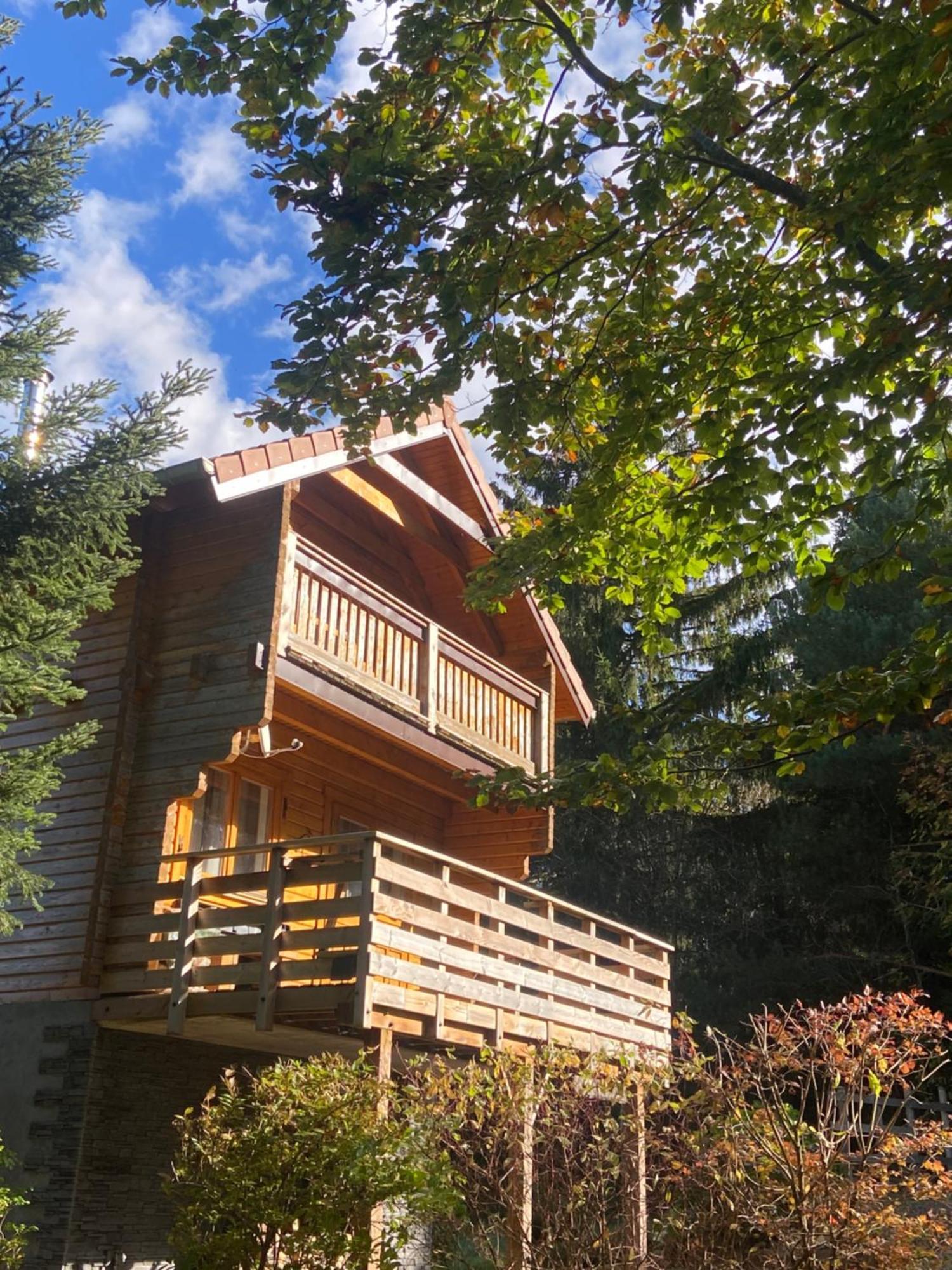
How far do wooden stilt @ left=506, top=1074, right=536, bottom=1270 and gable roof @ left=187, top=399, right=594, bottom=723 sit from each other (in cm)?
A: 429

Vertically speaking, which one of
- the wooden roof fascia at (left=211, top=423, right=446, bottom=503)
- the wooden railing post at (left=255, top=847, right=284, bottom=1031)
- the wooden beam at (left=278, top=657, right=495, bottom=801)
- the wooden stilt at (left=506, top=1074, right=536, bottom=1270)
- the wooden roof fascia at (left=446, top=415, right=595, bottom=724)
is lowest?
the wooden stilt at (left=506, top=1074, right=536, bottom=1270)

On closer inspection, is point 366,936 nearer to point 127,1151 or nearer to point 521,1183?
point 521,1183

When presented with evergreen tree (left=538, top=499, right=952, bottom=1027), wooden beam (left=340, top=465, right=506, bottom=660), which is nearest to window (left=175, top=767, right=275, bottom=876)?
wooden beam (left=340, top=465, right=506, bottom=660)

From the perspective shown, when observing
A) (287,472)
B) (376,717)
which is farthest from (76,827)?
(287,472)

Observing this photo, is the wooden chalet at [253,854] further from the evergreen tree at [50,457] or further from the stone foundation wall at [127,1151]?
the evergreen tree at [50,457]

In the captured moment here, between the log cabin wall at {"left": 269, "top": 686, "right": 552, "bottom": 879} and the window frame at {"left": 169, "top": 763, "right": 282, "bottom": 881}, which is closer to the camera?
the window frame at {"left": 169, "top": 763, "right": 282, "bottom": 881}

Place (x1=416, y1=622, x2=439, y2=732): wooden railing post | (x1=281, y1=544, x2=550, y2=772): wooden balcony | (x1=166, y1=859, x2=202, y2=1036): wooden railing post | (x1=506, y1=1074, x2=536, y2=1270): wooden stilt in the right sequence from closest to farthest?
(x1=506, y1=1074, x2=536, y2=1270): wooden stilt, (x1=166, y1=859, x2=202, y2=1036): wooden railing post, (x1=281, y1=544, x2=550, y2=772): wooden balcony, (x1=416, y1=622, x2=439, y2=732): wooden railing post

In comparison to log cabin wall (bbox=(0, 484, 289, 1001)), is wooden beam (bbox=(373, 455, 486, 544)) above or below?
A: above

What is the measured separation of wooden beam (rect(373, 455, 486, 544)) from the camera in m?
14.2

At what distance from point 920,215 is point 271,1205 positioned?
775cm

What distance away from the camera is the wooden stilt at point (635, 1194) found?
9031 millimetres

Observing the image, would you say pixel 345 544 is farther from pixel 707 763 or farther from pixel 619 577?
pixel 707 763

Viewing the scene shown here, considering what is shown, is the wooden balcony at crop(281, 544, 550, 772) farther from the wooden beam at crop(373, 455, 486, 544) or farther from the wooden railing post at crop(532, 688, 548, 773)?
the wooden beam at crop(373, 455, 486, 544)

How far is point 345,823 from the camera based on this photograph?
1531 cm
